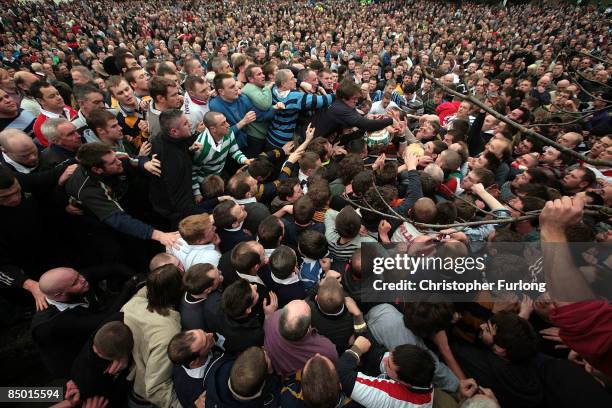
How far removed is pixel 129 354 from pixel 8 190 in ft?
5.78

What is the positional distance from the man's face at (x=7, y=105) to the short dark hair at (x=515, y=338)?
569 cm

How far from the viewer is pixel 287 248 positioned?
8.22 feet

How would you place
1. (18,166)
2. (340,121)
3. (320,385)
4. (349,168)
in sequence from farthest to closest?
(340,121)
(349,168)
(18,166)
(320,385)

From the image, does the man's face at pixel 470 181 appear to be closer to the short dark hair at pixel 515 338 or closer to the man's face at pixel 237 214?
the short dark hair at pixel 515 338

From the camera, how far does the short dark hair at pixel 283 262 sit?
2.44 meters

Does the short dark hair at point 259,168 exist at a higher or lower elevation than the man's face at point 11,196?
lower

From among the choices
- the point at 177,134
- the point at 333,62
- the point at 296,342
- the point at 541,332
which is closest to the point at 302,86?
the point at 177,134

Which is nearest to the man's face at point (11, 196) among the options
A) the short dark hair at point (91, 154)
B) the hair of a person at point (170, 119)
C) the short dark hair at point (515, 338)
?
the short dark hair at point (91, 154)

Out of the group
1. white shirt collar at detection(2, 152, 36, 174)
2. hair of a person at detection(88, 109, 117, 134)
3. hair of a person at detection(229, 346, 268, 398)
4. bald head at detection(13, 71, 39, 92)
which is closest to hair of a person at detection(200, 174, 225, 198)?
hair of a person at detection(88, 109, 117, 134)

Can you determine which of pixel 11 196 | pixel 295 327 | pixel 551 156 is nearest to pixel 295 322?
pixel 295 327

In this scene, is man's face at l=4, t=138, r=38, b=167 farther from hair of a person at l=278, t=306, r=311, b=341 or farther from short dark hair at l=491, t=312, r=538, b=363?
short dark hair at l=491, t=312, r=538, b=363

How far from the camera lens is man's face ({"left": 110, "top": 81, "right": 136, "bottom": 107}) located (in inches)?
156

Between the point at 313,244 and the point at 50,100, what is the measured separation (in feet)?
12.9

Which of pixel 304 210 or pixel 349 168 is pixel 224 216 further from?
pixel 349 168
